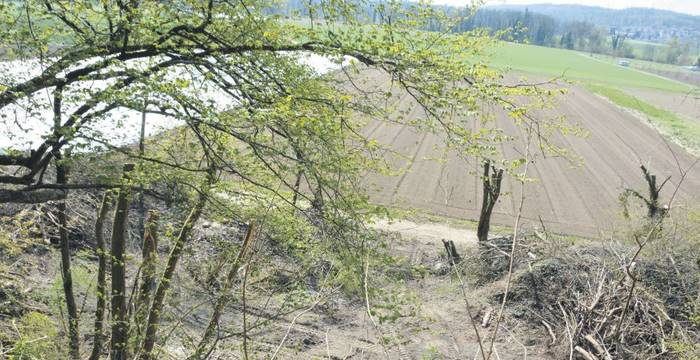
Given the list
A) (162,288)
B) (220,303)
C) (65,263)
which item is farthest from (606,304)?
(65,263)

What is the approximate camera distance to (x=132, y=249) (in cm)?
1102

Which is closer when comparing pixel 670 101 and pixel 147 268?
pixel 147 268

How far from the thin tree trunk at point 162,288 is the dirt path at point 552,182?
Result: 899 centimetres

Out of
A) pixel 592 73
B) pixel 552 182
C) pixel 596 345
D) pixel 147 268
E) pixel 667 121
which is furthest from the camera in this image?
pixel 592 73

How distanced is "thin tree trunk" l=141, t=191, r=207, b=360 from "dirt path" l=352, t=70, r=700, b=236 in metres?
8.99

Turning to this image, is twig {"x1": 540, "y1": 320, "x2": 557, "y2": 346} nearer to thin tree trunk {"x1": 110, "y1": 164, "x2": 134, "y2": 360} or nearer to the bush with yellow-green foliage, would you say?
thin tree trunk {"x1": 110, "y1": 164, "x2": 134, "y2": 360}

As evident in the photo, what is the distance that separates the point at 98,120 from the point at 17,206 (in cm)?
692

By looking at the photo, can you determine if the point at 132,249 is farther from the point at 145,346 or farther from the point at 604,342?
the point at 604,342

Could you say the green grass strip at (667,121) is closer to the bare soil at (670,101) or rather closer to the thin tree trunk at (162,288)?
the bare soil at (670,101)

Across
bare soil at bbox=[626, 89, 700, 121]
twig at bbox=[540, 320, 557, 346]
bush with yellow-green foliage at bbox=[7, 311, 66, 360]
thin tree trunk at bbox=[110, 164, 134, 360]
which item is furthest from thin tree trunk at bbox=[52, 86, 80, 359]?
bare soil at bbox=[626, 89, 700, 121]

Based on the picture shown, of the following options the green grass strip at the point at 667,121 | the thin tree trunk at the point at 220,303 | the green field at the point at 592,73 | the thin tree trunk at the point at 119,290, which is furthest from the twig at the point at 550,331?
the green field at the point at 592,73

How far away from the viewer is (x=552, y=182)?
85.7ft

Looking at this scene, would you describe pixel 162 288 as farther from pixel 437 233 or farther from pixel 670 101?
pixel 670 101

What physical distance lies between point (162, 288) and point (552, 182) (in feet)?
71.7
